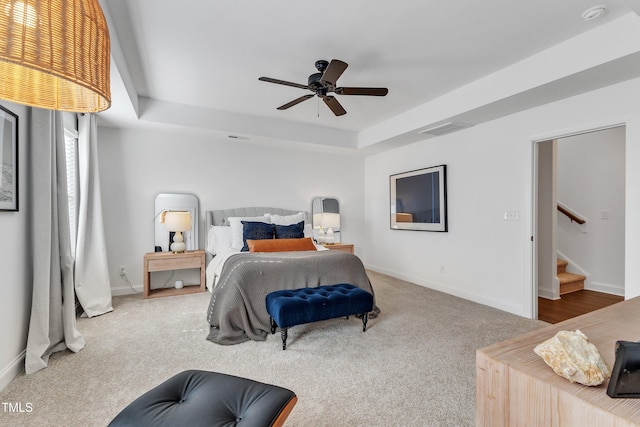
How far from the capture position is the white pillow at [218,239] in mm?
4363

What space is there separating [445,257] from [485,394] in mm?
3673

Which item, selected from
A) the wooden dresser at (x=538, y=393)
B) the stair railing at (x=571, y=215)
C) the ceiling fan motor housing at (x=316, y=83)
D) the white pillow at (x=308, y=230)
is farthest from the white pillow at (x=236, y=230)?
the stair railing at (x=571, y=215)

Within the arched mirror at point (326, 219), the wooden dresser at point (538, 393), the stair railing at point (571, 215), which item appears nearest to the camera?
the wooden dresser at point (538, 393)

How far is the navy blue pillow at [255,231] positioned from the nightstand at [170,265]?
2.33ft

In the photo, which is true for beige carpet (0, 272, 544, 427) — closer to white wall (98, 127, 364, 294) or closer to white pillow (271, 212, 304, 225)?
white wall (98, 127, 364, 294)

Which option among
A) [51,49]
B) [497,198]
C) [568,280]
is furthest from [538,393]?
[568,280]

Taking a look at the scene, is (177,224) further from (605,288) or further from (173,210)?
(605,288)

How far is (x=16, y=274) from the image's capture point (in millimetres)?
2123

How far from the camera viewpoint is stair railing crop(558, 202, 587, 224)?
4.63 meters

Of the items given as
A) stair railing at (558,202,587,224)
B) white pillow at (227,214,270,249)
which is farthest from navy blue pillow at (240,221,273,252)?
stair railing at (558,202,587,224)

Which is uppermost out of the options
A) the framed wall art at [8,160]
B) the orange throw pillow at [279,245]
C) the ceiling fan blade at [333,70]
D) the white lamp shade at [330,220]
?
the ceiling fan blade at [333,70]

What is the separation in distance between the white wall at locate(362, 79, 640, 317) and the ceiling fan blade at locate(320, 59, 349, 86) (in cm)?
233

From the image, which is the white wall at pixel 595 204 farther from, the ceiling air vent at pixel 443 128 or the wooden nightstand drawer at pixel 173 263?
the wooden nightstand drawer at pixel 173 263

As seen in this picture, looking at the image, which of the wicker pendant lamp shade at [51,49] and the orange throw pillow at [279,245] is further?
the orange throw pillow at [279,245]
